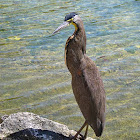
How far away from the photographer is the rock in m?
3.73

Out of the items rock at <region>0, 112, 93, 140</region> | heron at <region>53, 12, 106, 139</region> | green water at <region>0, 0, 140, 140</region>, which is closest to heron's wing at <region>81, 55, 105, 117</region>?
heron at <region>53, 12, 106, 139</region>

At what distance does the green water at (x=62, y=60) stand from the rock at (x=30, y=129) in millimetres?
1233

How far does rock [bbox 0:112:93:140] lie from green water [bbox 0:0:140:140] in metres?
1.23

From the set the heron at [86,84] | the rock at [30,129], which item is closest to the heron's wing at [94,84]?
the heron at [86,84]

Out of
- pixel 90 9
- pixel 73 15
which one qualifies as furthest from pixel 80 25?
pixel 90 9

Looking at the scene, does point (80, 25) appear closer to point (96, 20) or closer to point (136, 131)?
point (136, 131)

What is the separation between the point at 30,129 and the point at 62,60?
4.39 meters

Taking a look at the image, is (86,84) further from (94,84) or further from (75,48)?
(75,48)

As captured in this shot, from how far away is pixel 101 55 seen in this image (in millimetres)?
8234

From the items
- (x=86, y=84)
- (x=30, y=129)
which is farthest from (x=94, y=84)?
(x=30, y=129)

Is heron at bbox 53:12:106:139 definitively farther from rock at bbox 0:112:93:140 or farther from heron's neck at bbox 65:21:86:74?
rock at bbox 0:112:93:140

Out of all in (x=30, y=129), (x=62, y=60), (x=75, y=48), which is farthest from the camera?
(x=62, y=60)

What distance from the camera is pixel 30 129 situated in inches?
149

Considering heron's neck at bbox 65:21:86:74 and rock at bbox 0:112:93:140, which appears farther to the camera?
rock at bbox 0:112:93:140
